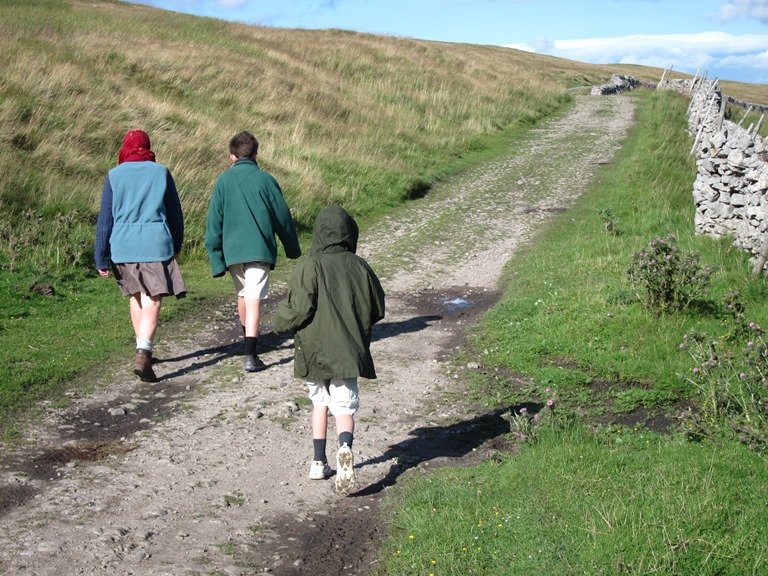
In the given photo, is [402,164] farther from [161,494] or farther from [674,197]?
[161,494]

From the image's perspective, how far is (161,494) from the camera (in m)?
5.08

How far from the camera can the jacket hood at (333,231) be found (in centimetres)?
531

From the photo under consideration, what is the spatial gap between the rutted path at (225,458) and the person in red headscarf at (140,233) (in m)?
0.71

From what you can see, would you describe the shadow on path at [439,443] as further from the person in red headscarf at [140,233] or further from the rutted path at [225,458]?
the person in red headscarf at [140,233]

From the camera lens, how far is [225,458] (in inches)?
225

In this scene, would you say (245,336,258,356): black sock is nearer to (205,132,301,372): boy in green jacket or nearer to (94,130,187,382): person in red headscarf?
(205,132,301,372): boy in green jacket

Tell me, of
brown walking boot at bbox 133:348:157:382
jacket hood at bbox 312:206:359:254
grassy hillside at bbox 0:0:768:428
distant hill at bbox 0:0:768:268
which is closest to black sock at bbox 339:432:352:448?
jacket hood at bbox 312:206:359:254

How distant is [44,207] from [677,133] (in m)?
19.1

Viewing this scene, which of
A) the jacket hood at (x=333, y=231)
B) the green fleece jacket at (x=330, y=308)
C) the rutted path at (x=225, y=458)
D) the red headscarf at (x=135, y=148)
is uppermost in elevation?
the red headscarf at (x=135, y=148)

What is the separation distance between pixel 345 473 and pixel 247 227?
132 inches

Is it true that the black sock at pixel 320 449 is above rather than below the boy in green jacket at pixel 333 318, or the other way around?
below

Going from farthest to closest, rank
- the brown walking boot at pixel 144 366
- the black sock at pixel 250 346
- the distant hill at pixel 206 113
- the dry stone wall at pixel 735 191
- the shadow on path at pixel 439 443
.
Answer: the distant hill at pixel 206 113
the dry stone wall at pixel 735 191
the black sock at pixel 250 346
the brown walking boot at pixel 144 366
the shadow on path at pixel 439 443

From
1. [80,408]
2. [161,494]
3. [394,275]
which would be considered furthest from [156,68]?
[161,494]

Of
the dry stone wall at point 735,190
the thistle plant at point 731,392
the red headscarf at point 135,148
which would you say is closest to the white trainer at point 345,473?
the thistle plant at point 731,392
